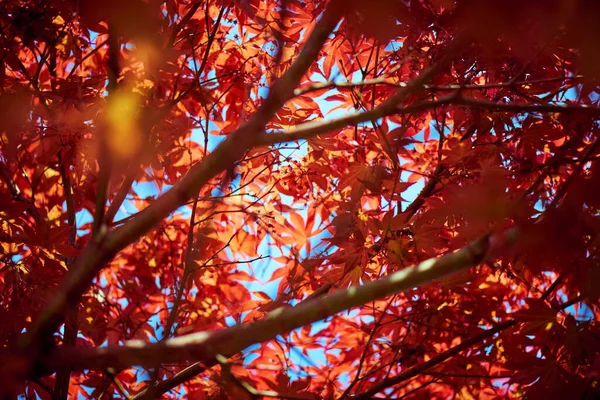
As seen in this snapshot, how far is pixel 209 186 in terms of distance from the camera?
79.0 inches

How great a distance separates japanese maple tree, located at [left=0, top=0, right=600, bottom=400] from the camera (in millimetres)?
1038

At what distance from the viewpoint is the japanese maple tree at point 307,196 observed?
3.41ft

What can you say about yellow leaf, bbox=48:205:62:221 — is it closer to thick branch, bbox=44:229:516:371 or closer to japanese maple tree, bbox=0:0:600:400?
japanese maple tree, bbox=0:0:600:400

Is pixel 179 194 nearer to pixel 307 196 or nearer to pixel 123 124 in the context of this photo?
pixel 123 124

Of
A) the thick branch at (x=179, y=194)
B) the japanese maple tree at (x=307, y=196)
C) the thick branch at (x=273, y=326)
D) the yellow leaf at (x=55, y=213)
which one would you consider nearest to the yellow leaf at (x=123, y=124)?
the japanese maple tree at (x=307, y=196)

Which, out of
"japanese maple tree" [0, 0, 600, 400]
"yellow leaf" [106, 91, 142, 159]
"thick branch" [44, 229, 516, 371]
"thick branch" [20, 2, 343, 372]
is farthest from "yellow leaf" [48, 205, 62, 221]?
"thick branch" [44, 229, 516, 371]

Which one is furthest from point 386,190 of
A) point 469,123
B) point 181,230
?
point 181,230

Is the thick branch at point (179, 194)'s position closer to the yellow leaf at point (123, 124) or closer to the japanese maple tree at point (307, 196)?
the japanese maple tree at point (307, 196)

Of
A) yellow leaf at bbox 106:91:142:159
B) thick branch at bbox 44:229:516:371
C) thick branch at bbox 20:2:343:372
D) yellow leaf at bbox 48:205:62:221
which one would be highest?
yellow leaf at bbox 48:205:62:221

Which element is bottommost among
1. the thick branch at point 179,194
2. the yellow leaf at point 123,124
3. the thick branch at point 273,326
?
the thick branch at point 273,326

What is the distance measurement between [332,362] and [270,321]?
129 cm

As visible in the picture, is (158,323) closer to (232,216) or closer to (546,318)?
(232,216)

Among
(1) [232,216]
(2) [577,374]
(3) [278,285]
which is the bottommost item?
(2) [577,374]

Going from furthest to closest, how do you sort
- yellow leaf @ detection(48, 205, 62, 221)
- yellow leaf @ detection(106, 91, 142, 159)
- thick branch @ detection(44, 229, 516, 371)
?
yellow leaf @ detection(48, 205, 62, 221)
yellow leaf @ detection(106, 91, 142, 159)
thick branch @ detection(44, 229, 516, 371)
